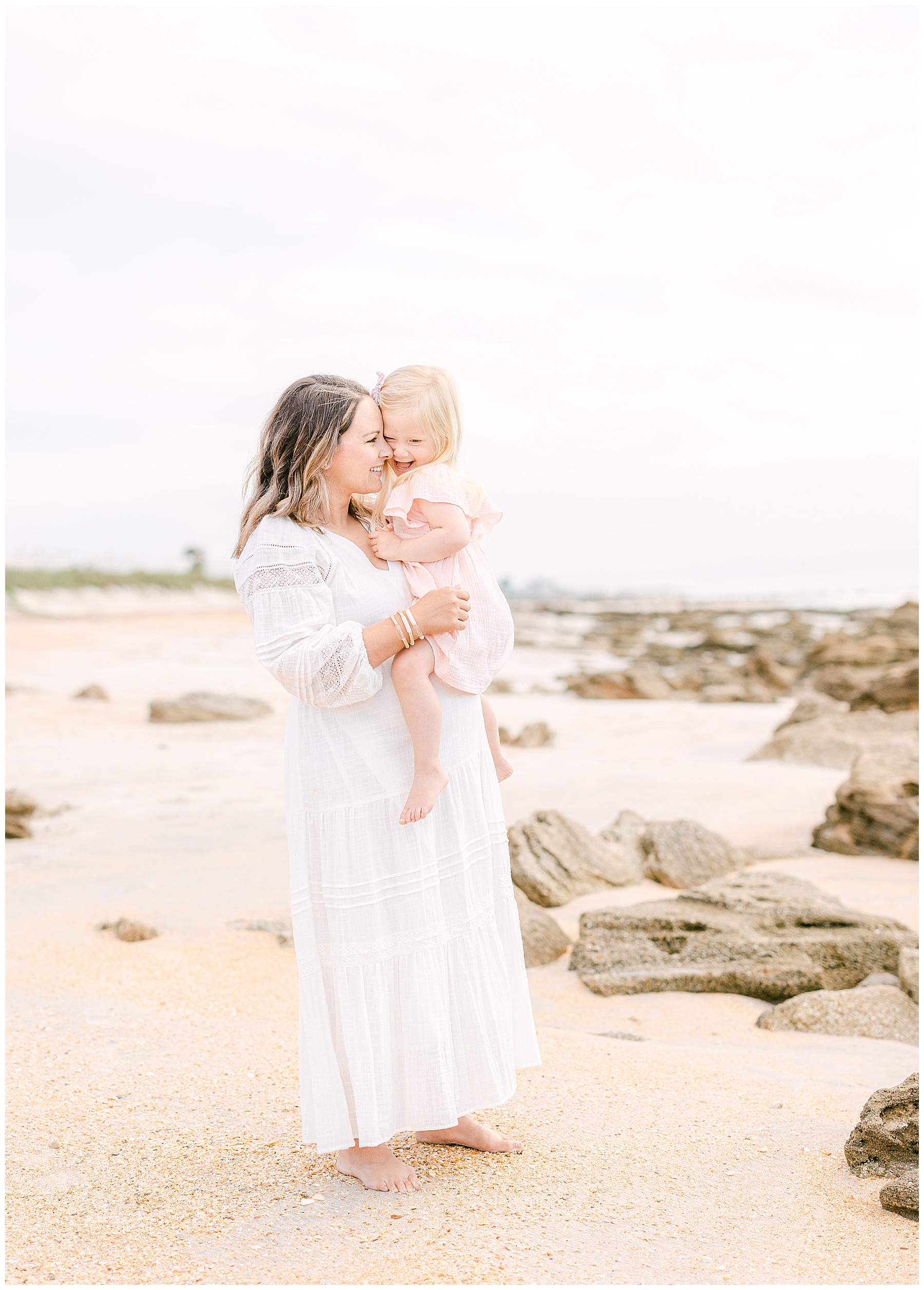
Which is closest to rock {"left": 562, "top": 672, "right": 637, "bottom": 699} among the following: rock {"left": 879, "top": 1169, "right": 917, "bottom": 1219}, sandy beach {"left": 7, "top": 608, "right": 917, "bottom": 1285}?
sandy beach {"left": 7, "top": 608, "right": 917, "bottom": 1285}

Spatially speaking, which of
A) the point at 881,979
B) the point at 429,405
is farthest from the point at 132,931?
the point at 881,979

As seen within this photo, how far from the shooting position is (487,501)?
3.29m

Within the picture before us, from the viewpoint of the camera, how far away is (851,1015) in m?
4.55

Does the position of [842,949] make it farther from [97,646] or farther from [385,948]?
[97,646]

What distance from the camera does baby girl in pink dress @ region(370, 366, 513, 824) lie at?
Answer: 3.03m

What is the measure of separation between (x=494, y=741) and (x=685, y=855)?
143 inches

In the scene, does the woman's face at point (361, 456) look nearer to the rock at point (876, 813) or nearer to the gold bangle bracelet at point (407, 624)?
the gold bangle bracelet at point (407, 624)

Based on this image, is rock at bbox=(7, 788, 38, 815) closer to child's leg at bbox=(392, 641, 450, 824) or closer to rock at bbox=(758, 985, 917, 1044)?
rock at bbox=(758, 985, 917, 1044)

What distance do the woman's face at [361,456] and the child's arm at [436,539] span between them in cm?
17

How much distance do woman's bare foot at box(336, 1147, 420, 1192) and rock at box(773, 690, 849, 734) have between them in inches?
331

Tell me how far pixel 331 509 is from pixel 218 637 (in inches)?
875

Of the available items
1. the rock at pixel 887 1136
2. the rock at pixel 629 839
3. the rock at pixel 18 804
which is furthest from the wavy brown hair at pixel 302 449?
the rock at pixel 18 804

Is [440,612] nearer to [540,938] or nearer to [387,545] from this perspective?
[387,545]

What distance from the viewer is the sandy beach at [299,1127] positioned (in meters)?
2.70
